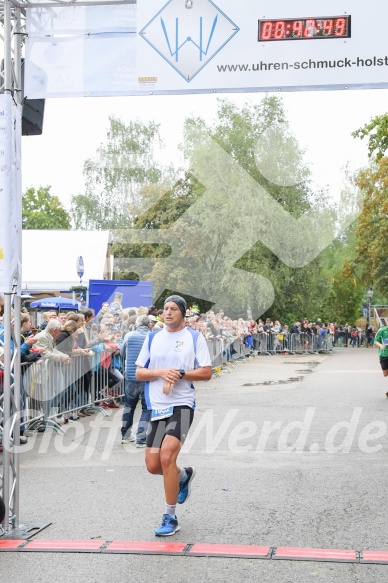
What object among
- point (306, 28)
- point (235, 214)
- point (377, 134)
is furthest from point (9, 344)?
point (235, 214)

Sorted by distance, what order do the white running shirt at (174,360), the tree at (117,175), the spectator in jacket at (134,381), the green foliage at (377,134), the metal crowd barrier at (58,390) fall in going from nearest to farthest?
1. the white running shirt at (174,360)
2. the spectator in jacket at (134,381)
3. the metal crowd barrier at (58,390)
4. the green foliage at (377,134)
5. the tree at (117,175)

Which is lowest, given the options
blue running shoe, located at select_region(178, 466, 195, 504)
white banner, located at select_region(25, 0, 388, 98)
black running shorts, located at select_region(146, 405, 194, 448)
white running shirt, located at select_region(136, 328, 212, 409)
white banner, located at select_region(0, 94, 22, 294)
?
blue running shoe, located at select_region(178, 466, 195, 504)

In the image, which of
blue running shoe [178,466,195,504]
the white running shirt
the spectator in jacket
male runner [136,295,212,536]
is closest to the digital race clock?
male runner [136,295,212,536]

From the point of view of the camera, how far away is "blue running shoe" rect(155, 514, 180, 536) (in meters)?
6.51

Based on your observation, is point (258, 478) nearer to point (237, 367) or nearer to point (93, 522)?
point (93, 522)

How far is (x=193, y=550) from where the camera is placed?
612 centimetres

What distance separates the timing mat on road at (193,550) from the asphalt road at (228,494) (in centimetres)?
10

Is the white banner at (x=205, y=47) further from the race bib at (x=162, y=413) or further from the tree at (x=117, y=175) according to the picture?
the tree at (x=117, y=175)

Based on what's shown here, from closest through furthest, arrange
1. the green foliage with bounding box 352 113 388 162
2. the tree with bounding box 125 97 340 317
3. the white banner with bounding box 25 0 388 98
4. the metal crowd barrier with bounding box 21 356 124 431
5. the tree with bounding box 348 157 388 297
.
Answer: the white banner with bounding box 25 0 388 98, the metal crowd barrier with bounding box 21 356 124 431, the green foliage with bounding box 352 113 388 162, the tree with bounding box 125 97 340 317, the tree with bounding box 348 157 388 297

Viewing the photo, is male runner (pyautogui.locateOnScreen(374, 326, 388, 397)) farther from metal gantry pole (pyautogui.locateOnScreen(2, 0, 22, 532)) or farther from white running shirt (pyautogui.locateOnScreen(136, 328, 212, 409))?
metal gantry pole (pyautogui.locateOnScreen(2, 0, 22, 532))

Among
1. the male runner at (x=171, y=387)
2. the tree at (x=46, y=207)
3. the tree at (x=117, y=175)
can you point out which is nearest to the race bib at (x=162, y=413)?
the male runner at (x=171, y=387)

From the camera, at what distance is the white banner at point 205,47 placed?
22.7 feet

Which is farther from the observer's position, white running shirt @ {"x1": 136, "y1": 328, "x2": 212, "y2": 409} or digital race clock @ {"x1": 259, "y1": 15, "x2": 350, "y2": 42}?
digital race clock @ {"x1": 259, "y1": 15, "x2": 350, "y2": 42}

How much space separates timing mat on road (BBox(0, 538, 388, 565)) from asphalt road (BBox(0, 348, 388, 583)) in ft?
0.34
